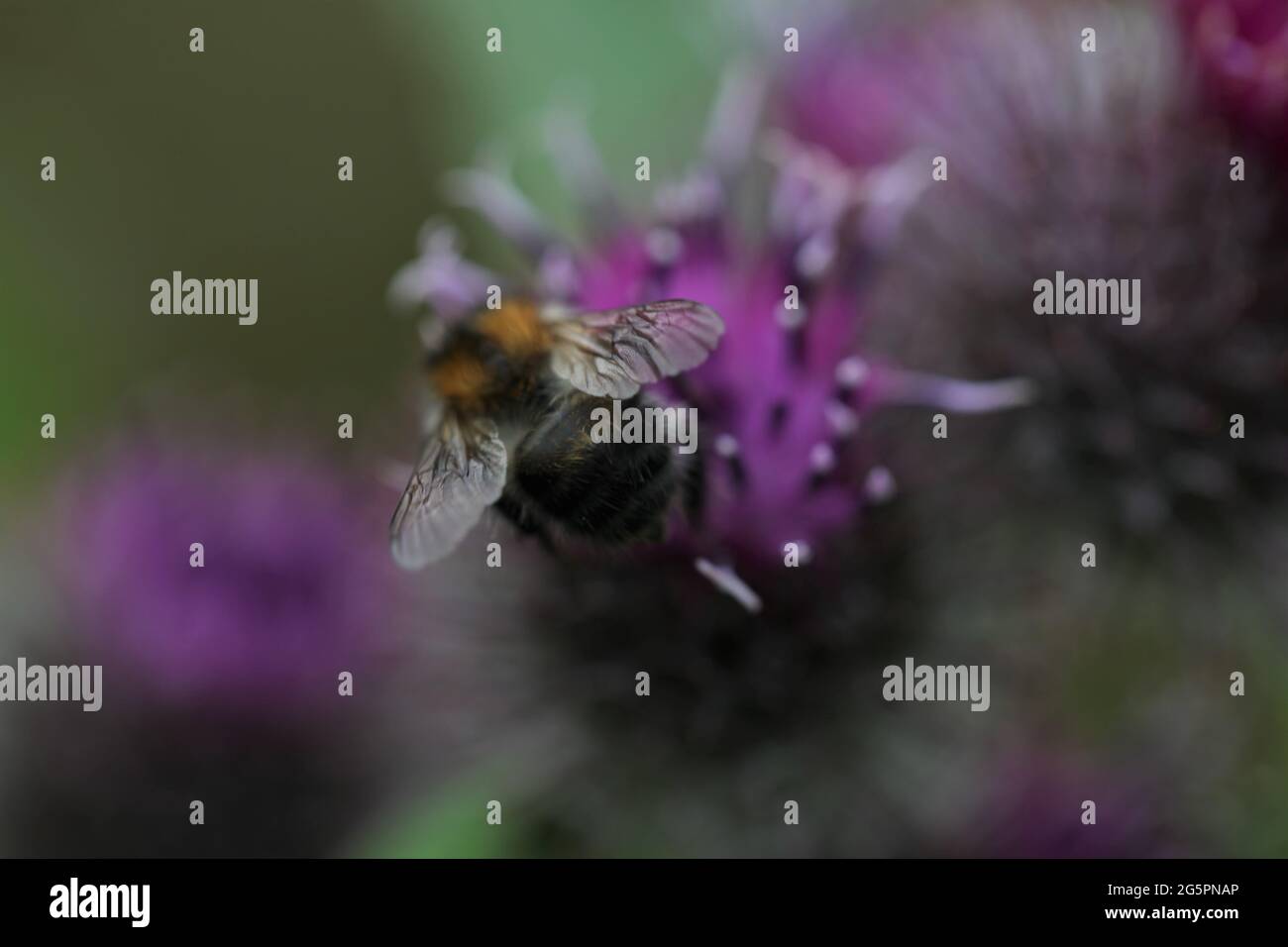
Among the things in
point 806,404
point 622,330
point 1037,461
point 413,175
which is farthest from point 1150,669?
point 413,175

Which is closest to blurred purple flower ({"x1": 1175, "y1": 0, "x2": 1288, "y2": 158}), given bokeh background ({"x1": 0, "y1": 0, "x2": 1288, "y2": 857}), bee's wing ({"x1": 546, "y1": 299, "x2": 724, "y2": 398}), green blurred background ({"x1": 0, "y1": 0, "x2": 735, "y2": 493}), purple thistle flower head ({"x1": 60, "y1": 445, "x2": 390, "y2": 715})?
bokeh background ({"x1": 0, "y1": 0, "x2": 1288, "y2": 857})

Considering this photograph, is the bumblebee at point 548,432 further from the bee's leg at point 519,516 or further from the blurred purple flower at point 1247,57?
the blurred purple flower at point 1247,57

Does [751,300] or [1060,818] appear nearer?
[751,300]

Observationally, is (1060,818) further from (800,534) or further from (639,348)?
(639,348)

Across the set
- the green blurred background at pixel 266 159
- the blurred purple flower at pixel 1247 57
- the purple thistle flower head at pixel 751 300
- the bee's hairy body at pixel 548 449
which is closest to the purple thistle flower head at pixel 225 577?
the green blurred background at pixel 266 159

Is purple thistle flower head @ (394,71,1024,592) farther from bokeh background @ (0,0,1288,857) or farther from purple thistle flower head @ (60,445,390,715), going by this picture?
purple thistle flower head @ (60,445,390,715)

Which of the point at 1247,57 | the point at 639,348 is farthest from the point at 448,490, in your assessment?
the point at 1247,57
